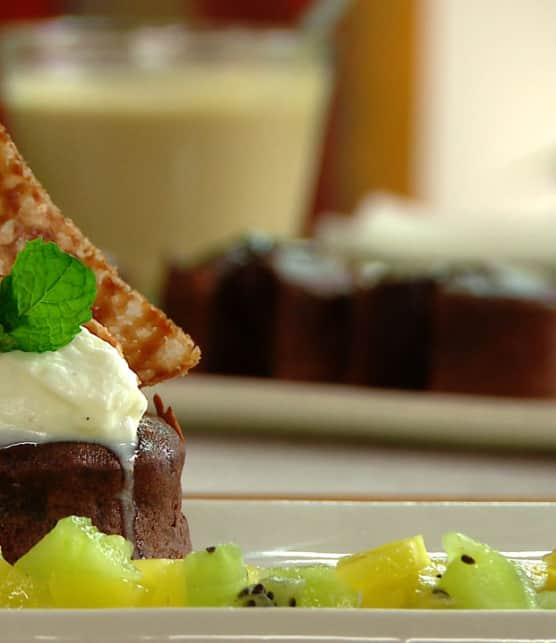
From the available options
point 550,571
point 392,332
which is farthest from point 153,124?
point 550,571

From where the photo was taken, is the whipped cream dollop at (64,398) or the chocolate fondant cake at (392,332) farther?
the chocolate fondant cake at (392,332)

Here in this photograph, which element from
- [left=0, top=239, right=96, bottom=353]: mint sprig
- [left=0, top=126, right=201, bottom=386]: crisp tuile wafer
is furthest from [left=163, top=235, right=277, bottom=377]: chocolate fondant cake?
[left=0, top=239, right=96, bottom=353]: mint sprig

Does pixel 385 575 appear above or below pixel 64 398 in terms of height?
below

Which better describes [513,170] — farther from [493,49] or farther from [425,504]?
[425,504]

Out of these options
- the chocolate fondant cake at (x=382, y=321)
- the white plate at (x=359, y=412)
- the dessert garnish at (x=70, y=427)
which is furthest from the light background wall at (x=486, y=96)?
the dessert garnish at (x=70, y=427)

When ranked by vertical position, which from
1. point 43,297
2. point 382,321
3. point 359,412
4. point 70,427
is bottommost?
point 359,412

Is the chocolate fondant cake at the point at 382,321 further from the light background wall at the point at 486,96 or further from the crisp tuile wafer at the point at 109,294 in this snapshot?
the light background wall at the point at 486,96

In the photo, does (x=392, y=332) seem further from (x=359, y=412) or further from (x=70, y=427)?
(x=70, y=427)
